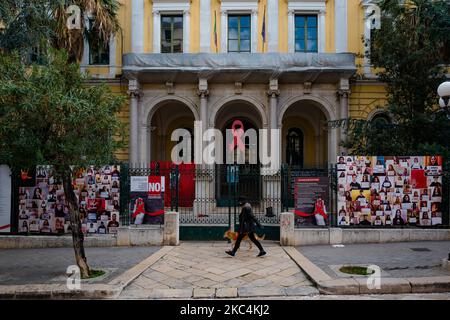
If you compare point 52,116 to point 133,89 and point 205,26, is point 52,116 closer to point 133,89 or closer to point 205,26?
point 133,89

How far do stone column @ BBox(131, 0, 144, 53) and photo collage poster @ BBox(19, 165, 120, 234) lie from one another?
9232mm

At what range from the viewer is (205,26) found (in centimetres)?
1773

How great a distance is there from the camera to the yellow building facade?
53.1ft

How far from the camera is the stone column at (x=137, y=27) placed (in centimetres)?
1780

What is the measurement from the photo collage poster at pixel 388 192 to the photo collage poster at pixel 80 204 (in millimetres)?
7003

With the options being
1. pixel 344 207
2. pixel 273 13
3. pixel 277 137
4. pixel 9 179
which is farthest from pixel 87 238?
pixel 273 13

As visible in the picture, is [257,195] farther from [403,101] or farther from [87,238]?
[403,101]

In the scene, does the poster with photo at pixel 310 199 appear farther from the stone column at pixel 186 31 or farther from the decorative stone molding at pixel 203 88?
the stone column at pixel 186 31

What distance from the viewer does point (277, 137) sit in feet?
54.2

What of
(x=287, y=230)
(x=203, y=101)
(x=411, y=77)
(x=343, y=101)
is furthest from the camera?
(x=343, y=101)

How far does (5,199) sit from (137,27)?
10.9 meters

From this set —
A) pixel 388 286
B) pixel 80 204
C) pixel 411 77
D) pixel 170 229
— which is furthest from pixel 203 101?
pixel 388 286

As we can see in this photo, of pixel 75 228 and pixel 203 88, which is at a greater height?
pixel 203 88

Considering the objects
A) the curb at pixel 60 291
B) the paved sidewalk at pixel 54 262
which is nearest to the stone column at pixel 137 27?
the paved sidewalk at pixel 54 262
